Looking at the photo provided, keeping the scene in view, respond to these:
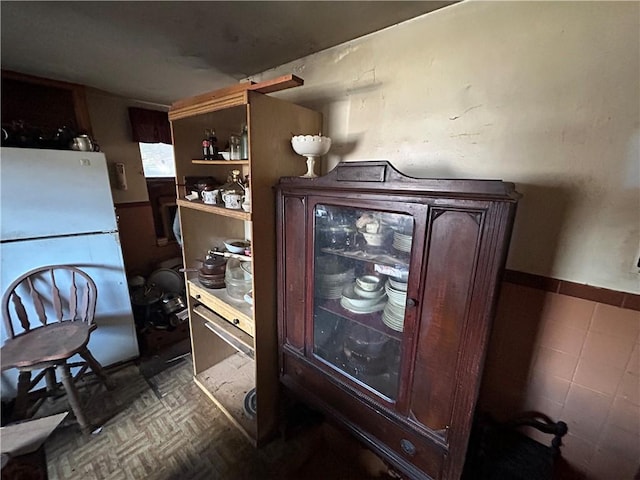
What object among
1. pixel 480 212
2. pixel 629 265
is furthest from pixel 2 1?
pixel 629 265

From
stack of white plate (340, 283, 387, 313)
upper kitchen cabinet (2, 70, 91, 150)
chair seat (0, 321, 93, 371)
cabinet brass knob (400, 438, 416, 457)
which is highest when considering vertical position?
upper kitchen cabinet (2, 70, 91, 150)

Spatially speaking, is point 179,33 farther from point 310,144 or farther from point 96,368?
point 96,368

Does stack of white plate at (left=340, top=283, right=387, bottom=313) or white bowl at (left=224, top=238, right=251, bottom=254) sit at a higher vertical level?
white bowl at (left=224, top=238, right=251, bottom=254)

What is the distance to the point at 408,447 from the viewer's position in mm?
957

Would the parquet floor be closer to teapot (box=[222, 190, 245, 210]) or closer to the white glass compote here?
teapot (box=[222, 190, 245, 210])

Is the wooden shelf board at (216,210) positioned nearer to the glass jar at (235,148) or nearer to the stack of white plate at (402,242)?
the glass jar at (235,148)

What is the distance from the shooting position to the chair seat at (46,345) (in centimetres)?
143

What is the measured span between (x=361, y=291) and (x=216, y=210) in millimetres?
847

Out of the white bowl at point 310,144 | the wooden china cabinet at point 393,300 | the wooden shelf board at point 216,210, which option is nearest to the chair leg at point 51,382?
the wooden shelf board at point 216,210

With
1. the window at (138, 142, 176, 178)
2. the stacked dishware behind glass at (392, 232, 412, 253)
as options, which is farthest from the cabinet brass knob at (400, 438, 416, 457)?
the window at (138, 142, 176, 178)

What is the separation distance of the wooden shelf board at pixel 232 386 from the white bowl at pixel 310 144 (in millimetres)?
1430

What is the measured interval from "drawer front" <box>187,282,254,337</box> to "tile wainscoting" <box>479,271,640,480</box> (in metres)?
1.14

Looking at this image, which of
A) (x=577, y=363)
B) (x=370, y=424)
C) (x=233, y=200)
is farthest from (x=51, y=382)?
(x=577, y=363)

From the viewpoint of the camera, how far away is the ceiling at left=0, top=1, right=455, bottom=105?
3.21 ft
